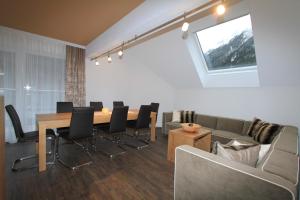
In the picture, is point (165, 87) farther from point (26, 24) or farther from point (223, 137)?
point (26, 24)

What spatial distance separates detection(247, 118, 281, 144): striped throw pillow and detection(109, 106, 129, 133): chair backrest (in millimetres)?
2615

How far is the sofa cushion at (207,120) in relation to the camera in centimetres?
428

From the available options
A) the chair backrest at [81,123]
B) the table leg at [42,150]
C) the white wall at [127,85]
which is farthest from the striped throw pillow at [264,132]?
the table leg at [42,150]

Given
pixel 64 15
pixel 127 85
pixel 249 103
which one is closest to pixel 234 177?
pixel 249 103

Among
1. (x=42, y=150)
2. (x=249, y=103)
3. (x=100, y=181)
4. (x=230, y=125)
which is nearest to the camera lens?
(x=100, y=181)

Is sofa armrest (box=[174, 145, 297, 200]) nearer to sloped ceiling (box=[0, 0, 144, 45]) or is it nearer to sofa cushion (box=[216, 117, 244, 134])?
sloped ceiling (box=[0, 0, 144, 45])

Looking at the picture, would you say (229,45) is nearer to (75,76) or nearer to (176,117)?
(176,117)

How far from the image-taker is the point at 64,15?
309 cm

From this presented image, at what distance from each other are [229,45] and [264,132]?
6.91 ft

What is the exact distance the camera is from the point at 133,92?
6.36 metres

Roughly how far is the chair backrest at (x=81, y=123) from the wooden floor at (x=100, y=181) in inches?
21.0

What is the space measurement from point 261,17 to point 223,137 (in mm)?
2274

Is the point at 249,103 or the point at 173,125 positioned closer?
the point at 249,103

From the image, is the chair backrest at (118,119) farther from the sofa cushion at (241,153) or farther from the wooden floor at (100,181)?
the sofa cushion at (241,153)
